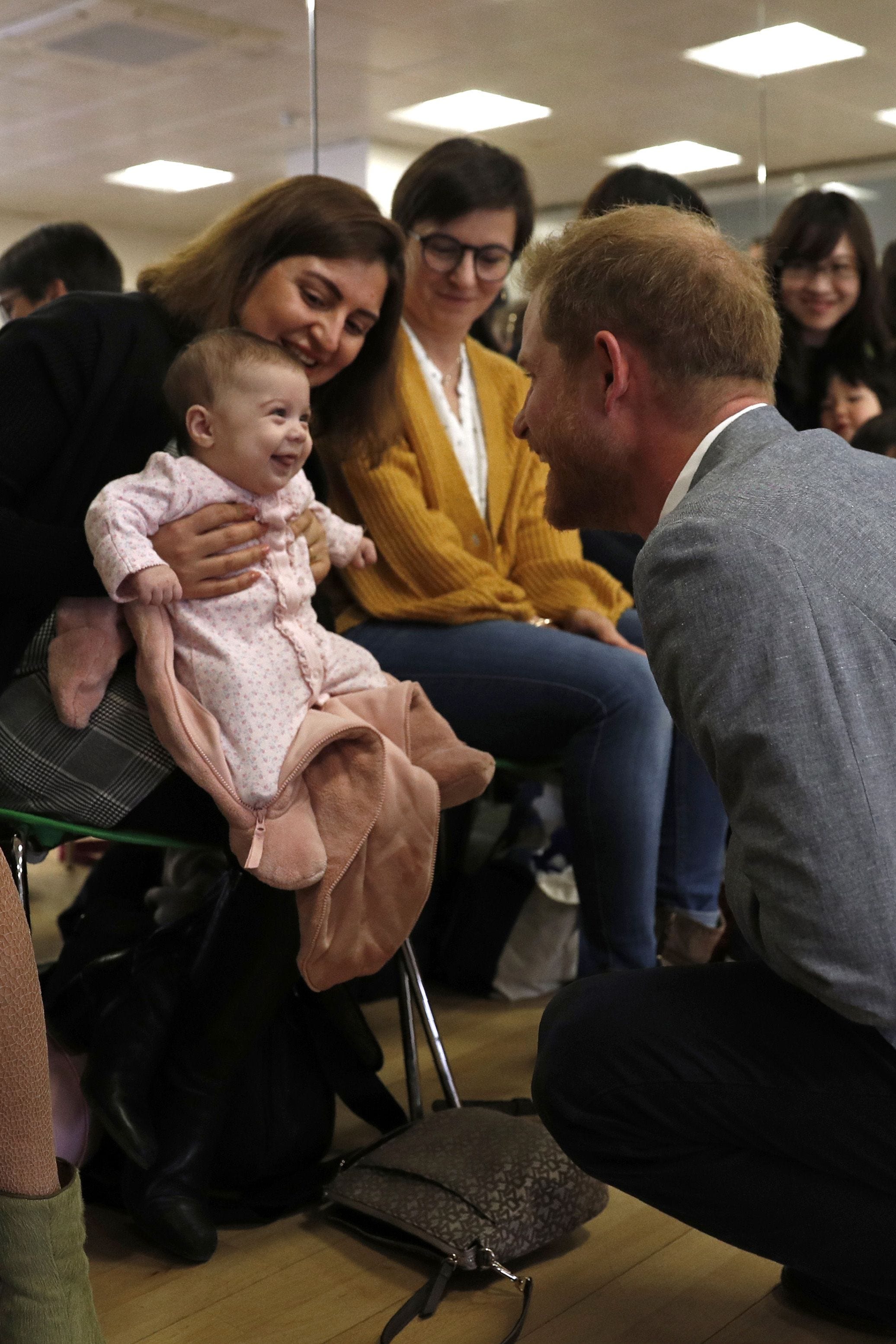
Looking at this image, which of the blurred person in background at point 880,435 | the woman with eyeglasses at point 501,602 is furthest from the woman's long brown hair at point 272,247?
the blurred person in background at point 880,435

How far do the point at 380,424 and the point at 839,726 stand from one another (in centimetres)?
134

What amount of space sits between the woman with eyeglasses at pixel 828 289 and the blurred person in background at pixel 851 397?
0.02 m

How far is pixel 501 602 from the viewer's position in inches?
97.9

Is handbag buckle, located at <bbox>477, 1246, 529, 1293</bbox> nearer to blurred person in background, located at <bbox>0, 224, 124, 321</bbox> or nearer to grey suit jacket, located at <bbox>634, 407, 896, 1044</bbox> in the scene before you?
grey suit jacket, located at <bbox>634, 407, 896, 1044</bbox>

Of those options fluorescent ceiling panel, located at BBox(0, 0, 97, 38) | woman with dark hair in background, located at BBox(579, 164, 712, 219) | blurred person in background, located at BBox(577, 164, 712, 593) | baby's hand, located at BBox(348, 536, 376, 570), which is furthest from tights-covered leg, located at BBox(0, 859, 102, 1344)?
fluorescent ceiling panel, located at BBox(0, 0, 97, 38)

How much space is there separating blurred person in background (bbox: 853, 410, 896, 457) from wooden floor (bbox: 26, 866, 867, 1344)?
2.00 m

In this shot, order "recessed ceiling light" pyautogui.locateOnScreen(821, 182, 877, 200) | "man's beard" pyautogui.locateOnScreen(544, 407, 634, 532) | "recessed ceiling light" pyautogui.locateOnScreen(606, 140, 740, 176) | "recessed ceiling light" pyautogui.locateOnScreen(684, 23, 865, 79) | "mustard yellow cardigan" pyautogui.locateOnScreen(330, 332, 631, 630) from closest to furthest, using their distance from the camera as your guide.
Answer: "man's beard" pyautogui.locateOnScreen(544, 407, 634, 532) → "mustard yellow cardigan" pyautogui.locateOnScreen(330, 332, 631, 630) → "recessed ceiling light" pyautogui.locateOnScreen(606, 140, 740, 176) → "recessed ceiling light" pyautogui.locateOnScreen(684, 23, 865, 79) → "recessed ceiling light" pyautogui.locateOnScreen(821, 182, 877, 200)

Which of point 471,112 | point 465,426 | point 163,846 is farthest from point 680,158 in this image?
point 163,846

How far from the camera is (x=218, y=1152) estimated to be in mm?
1899

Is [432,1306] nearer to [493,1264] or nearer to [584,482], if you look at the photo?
[493,1264]

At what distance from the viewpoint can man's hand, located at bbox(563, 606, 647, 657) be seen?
2613 mm

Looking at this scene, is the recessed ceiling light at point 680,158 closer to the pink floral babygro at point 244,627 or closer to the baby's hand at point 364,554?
the baby's hand at point 364,554

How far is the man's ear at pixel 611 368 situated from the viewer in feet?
4.92

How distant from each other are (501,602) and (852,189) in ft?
8.58
